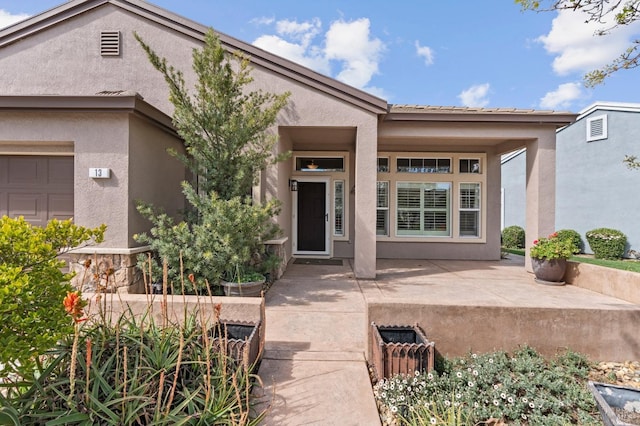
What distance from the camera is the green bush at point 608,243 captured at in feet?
39.6

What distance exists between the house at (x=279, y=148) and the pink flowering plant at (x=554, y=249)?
90 cm

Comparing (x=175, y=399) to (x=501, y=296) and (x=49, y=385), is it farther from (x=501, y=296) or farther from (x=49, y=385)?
(x=501, y=296)

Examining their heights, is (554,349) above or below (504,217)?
below

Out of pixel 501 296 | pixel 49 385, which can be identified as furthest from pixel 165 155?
pixel 501 296

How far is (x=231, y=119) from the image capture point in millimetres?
5340

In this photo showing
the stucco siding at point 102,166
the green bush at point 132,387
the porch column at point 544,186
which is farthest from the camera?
the porch column at point 544,186

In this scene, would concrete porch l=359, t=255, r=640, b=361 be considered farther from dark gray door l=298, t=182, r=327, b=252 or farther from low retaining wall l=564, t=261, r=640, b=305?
dark gray door l=298, t=182, r=327, b=252

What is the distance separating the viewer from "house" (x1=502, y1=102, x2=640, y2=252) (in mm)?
12359

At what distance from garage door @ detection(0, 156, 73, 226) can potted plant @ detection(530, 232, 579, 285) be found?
8.88 m

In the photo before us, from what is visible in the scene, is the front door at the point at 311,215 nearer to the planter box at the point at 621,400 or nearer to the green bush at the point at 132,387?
the green bush at the point at 132,387

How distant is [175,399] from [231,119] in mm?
4186

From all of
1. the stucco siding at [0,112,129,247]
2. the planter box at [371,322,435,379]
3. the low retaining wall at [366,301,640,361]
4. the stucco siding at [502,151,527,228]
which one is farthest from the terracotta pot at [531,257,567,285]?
the stucco siding at [502,151,527,228]

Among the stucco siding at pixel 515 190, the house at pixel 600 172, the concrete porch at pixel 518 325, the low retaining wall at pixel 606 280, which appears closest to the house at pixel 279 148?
the low retaining wall at pixel 606 280

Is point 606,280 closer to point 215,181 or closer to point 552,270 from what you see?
point 552,270
